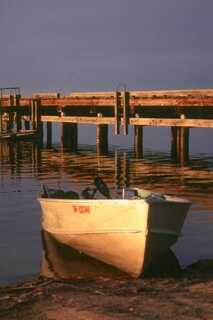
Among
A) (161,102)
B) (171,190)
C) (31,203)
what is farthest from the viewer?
(161,102)

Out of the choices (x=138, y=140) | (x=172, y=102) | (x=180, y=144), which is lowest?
(x=180, y=144)

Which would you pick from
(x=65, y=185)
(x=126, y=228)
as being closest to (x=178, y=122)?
(x=65, y=185)

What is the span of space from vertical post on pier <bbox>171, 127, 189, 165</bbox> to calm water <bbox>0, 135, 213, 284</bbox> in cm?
123

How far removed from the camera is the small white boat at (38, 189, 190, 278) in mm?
13180

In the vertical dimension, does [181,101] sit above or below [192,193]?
above

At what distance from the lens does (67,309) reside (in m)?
9.84

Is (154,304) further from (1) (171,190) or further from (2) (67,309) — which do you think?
(1) (171,190)

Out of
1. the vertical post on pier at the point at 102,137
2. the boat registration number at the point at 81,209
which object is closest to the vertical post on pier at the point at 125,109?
the vertical post on pier at the point at 102,137

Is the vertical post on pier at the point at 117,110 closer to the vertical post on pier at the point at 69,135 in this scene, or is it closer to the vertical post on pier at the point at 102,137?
the vertical post on pier at the point at 102,137

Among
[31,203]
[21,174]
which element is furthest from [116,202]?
[21,174]

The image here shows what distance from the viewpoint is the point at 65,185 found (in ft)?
96.2

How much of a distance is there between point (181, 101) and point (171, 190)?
10.6 m

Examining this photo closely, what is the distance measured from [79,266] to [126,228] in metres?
2.37

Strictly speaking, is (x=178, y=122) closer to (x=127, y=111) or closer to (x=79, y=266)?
(x=127, y=111)
